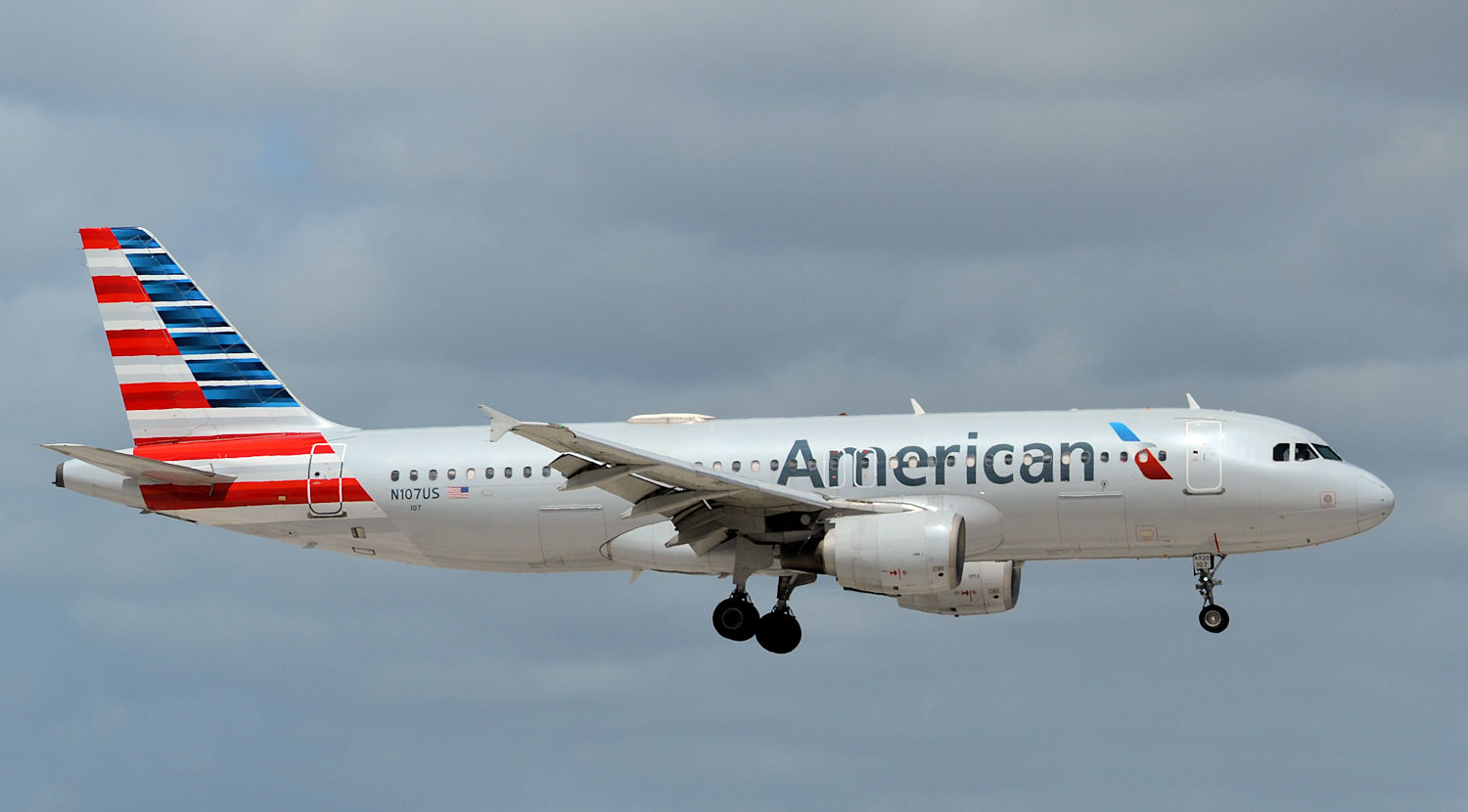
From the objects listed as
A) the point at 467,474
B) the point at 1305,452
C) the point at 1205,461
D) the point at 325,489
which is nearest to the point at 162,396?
the point at 325,489

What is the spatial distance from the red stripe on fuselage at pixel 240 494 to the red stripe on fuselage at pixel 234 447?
0.89 m

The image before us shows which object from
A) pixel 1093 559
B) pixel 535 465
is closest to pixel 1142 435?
pixel 1093 559

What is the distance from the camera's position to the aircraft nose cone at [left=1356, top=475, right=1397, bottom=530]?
44.3 metres

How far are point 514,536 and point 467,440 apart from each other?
2863 millimetres

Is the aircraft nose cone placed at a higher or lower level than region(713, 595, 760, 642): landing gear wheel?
higher

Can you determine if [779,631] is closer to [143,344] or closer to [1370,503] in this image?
[1370,503]

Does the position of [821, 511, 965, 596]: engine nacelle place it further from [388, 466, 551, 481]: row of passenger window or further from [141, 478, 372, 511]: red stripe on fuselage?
[141, 478, 372, 511]: red stripe on fuselage

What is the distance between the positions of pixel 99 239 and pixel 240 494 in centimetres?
1029

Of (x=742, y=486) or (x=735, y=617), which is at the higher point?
(x=742, y=486)

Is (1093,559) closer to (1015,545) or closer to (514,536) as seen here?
(1015,545)

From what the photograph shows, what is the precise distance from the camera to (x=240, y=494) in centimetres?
4934

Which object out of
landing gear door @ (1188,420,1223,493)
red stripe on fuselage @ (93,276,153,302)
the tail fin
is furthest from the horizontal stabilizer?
landing gear door @ (1188,420,1223,493)

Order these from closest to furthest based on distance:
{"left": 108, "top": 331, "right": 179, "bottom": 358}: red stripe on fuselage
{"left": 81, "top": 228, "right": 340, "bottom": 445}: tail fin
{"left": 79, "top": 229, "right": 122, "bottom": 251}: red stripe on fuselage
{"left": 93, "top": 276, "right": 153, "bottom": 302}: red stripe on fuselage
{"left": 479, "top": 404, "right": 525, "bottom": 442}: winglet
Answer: {"left": 479, "top": 404, "right": 525, "bottom": 442}: winglet, {"left": 81, "top": 228, "right": 340, "bottom": 445}: tail fin, {"left": 108, "top": 331, "right": 179, "bottom": 358}: red stripe on fuselage, {"left": 93, "top": 276, "right": 153, "bottom": 302}: red stripe on fuselage, {"left": 79, "top": 229, "right": 122, "bottom": 251}: red stripe on fuselage

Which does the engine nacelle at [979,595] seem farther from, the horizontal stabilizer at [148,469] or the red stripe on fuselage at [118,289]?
the red stripe on fuselage at [118,289]
